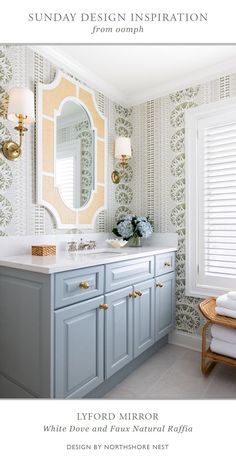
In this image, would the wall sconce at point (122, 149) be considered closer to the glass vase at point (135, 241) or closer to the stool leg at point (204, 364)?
the glass vase at point (135, 241)

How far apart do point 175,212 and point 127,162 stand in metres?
0.68

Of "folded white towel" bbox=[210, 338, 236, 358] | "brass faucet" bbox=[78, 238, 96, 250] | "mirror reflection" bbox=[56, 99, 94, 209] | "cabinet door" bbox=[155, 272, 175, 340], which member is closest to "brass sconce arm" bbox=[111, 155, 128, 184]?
"mirror reflection" bbox=[56, 99, 94, 209]

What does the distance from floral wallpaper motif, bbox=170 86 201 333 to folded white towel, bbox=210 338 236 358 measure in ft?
1.49

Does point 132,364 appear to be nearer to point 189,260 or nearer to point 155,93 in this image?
point 189,260

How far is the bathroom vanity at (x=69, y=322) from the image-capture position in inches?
44.8

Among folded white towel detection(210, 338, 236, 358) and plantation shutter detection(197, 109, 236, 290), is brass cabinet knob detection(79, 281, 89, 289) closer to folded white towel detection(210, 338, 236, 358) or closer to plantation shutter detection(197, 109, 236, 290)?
folded white towel detection(210, 338, 236, 358)

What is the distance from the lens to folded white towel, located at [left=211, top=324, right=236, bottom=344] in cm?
161

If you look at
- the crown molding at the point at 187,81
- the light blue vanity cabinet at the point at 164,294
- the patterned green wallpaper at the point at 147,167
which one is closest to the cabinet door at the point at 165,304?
the light blue vanity cabinet at the point at 164,294

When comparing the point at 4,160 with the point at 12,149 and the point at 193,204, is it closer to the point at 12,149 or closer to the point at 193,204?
the point at 12,149

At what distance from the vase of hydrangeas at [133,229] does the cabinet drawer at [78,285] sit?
0.81 metres

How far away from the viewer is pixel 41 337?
115 cm

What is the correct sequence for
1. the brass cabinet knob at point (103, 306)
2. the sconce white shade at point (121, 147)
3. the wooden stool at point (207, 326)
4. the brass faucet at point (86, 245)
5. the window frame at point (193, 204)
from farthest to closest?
the sconce white shade at point (121, 147) < the window frame at point (193, 204) < the brass faucet at point (86, 245) < the wooden stool at point (207, 326) < the brass cabinet knob at point (103, 306)

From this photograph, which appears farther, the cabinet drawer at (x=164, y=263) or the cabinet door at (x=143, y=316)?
the cabinet drawer at (x=164, y=263)

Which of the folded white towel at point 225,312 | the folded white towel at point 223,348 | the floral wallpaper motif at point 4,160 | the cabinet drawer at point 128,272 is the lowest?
the folded white towel at point 223,348
